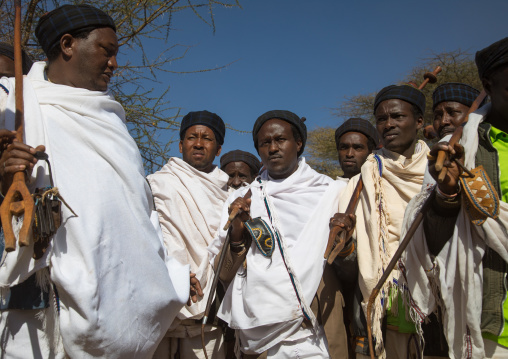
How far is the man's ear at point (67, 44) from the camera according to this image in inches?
112

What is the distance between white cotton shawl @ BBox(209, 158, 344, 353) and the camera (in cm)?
353

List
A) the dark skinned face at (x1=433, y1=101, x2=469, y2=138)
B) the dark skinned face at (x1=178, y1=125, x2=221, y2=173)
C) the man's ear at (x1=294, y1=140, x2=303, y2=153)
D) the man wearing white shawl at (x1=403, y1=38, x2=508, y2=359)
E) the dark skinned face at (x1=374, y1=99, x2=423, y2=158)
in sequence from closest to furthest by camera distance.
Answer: the man wearing white shawl at (x1=403, y1=38, x2=508, y2=359)
the dark skinned face at (x1=374, y1=99, x2=423, y2=158)
the dark skinned face at (x1=433, y1=101, x2=469, y2=138)
the man's ear at (x1=294, y1=140, x2=303, y2=153)
the dark skinned face at (x1=178, y1=125, x2=221, y2=173)

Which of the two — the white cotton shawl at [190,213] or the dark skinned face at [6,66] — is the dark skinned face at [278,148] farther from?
the dark skinned face at [6,66]

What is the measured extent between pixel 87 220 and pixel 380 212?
2024 mm

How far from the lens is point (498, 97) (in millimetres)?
2596

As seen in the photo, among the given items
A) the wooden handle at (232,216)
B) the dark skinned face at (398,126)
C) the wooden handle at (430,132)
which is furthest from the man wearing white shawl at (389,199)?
the wooden handle at (232,216)

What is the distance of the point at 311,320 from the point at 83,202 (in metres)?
1.88

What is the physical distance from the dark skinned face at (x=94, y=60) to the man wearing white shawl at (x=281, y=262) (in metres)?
1.37

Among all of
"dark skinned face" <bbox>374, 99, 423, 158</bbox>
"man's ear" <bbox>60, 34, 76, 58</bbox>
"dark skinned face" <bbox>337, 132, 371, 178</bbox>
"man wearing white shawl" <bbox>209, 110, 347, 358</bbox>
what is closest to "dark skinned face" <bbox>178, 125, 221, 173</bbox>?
"man wearing white shawl" <bbox>209, 110, 347, 358</bbox>

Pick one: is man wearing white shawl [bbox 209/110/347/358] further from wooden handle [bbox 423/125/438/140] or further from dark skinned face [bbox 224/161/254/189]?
dark skinned face [bbox 224/161/254/189]

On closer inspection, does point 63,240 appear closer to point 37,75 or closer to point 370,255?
point 37,75

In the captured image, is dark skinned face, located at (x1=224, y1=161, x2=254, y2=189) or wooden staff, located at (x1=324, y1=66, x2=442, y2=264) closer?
wooden staff, located at (x1=324, y1=66, x2=442, y2=264)

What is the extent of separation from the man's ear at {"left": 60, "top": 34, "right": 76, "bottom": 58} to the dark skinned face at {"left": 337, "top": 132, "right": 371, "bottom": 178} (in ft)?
9.66

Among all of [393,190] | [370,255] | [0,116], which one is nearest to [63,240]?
[0,116]
